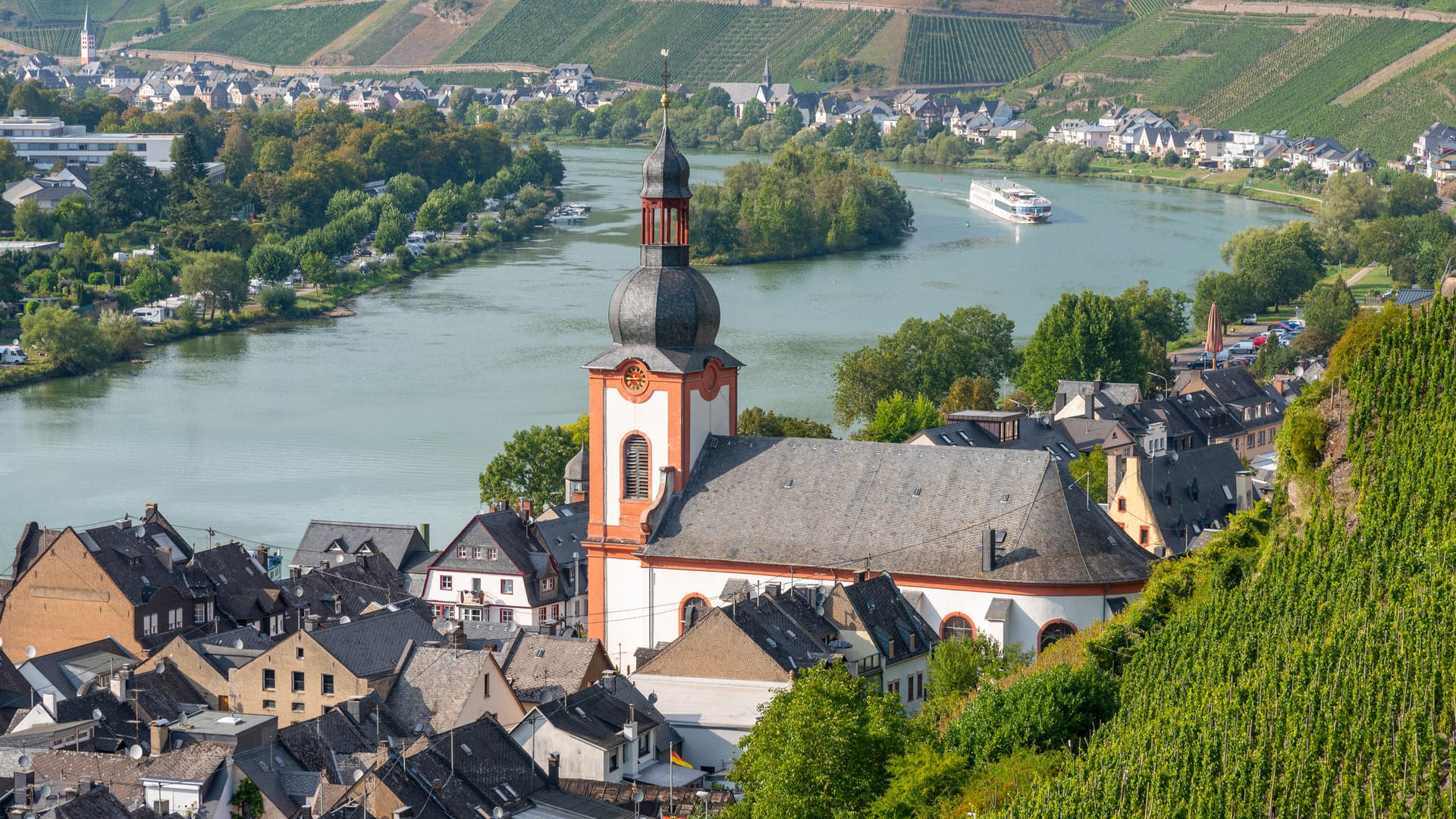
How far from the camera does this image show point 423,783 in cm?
2898

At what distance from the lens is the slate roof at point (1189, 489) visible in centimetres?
4447

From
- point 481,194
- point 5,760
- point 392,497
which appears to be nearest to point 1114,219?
point 481,194

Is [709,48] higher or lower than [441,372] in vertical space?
higher

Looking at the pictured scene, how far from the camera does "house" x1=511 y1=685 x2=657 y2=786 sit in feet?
103

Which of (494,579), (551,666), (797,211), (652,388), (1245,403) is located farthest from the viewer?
(797,211)

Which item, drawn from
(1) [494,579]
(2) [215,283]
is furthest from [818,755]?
(2) [215,283]

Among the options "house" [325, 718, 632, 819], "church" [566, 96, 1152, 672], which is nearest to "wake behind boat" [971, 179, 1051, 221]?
"church" [566, 96, 1152, 672]

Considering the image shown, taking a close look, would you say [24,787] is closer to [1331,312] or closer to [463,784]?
[463,784]

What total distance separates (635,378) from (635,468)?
4.74ft

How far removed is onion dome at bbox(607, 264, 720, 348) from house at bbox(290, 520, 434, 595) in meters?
10.7

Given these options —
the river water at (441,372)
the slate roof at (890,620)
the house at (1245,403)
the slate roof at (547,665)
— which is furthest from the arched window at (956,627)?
the house at (1245,403)

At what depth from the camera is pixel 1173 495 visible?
45406 millimetres

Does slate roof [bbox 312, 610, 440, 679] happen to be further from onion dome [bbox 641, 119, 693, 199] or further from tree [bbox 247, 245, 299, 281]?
tree [bbox 247, 245, 299, 281]

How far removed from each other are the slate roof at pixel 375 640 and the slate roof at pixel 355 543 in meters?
8.56
